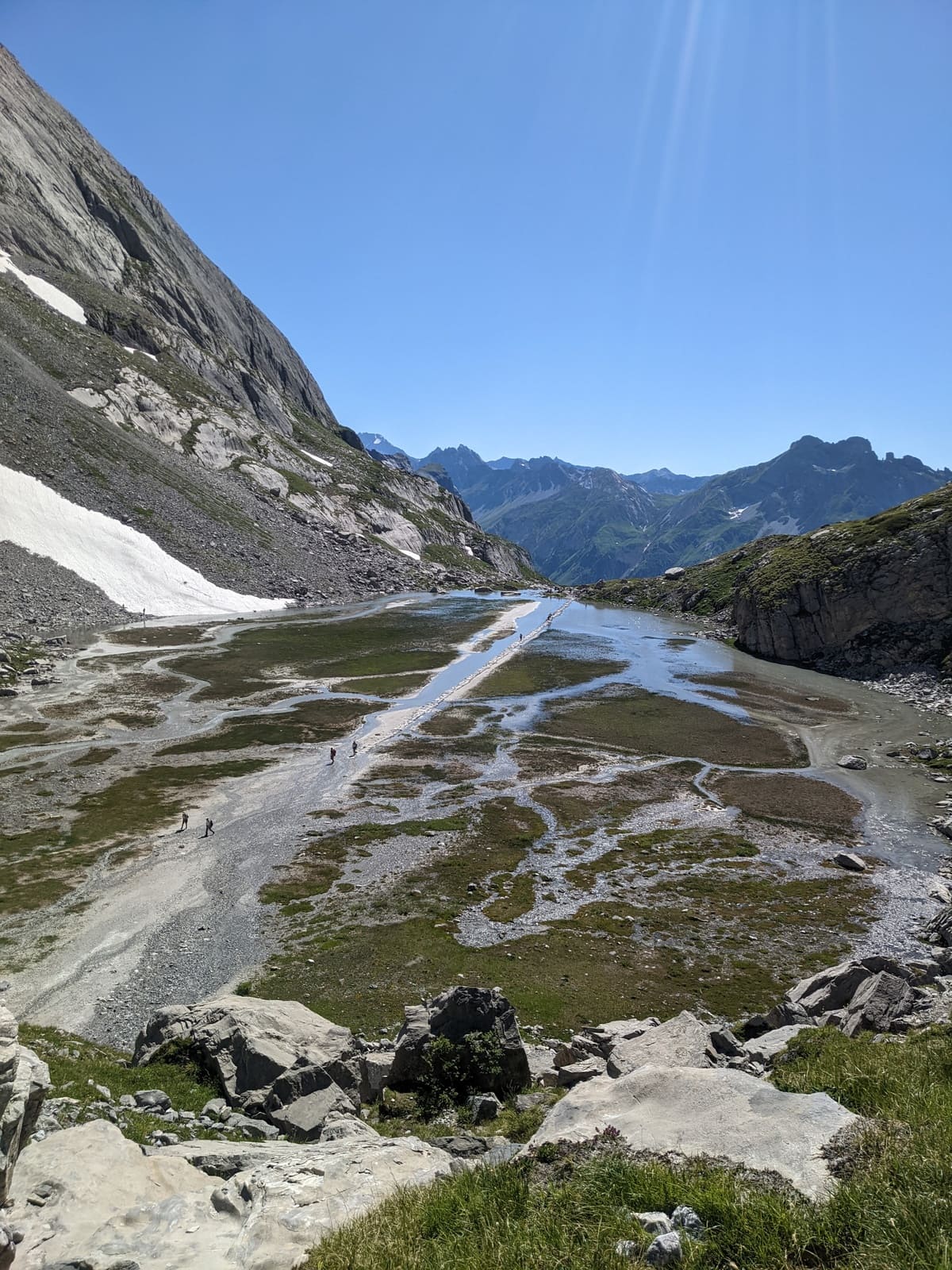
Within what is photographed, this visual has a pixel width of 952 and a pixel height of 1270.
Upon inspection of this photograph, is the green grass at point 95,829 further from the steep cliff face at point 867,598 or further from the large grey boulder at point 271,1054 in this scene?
the steep cliff face at point 867,598

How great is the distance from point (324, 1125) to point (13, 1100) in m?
8.50

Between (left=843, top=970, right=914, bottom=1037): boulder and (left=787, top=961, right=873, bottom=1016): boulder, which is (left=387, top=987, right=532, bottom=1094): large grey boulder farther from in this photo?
(left=787, top=961, right=873, bottom=1016): boulder

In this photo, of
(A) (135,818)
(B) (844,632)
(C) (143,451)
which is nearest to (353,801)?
(A) (135,818)

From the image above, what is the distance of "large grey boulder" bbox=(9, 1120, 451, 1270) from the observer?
8.57 metres

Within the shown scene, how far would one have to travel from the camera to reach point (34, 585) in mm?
116375

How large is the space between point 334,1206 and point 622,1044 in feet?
46.0

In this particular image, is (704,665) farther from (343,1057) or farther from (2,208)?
(2,208)

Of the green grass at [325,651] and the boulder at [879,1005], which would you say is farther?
the green grass at [325,651]

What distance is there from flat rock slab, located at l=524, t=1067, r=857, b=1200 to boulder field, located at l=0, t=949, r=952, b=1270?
0.04 meters

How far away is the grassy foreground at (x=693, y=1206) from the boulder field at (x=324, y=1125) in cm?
89

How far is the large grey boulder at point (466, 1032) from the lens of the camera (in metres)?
19.9

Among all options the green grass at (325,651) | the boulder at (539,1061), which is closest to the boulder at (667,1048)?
the boulder at (539,1061)

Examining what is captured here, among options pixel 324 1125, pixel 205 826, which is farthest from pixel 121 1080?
pixel 205 826

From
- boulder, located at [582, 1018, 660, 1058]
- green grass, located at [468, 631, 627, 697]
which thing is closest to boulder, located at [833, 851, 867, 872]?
boulder, located at [582, 1018, 660, 1058]
